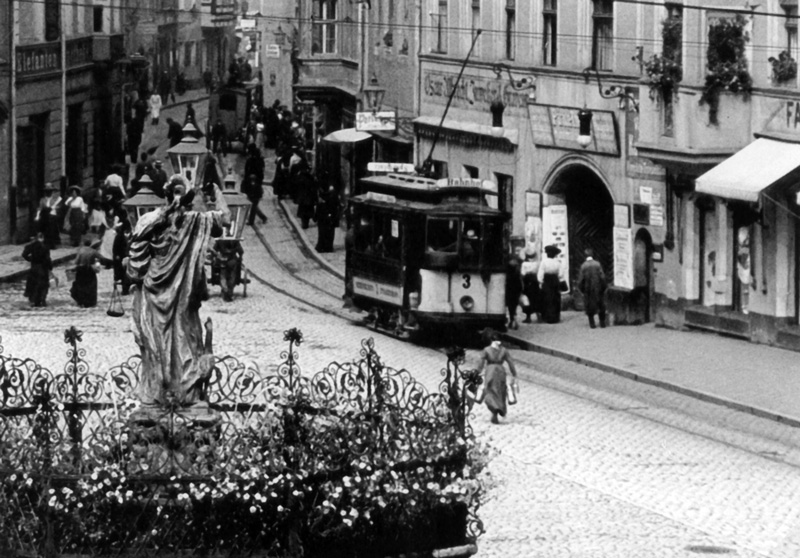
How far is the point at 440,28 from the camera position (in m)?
49.5

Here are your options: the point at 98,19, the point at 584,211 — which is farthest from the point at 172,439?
the point at 98,19

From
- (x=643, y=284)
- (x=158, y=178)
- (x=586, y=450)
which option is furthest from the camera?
(x=158, y=178)

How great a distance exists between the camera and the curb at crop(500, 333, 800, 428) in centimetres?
2975

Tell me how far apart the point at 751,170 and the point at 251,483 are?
17776mm

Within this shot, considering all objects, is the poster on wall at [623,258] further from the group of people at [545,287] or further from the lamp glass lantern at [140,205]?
the lamp glass lantern at [140,205]

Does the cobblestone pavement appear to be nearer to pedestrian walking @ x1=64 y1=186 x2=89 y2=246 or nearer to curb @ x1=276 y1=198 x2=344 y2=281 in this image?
curb @ x1=276 y1=198 x2=344 y2=281

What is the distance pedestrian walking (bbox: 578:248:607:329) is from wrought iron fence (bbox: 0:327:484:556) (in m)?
18.5

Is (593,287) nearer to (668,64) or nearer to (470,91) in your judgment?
(668,64)

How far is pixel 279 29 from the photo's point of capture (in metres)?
77.9

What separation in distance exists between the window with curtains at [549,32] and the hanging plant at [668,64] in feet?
19.1

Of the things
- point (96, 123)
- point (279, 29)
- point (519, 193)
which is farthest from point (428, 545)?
point (279, 29)

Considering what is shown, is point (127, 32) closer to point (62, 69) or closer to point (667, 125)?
point (62, 69)

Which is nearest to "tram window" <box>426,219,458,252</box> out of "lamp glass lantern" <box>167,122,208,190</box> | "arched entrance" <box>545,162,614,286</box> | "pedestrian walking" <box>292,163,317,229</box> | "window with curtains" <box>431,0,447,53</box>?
"arched entrance" <box>545,162,614,286</box>

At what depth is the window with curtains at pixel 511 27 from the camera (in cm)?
4491
